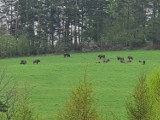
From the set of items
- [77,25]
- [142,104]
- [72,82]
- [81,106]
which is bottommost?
[72,82]

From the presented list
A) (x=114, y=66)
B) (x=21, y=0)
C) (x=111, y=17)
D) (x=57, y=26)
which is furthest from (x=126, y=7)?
(x=114, y=66)

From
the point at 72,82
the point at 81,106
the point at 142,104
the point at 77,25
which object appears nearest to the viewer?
the point at 81,106

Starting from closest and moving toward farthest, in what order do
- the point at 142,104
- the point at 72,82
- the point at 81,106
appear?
the point at 81,106
the point at 142,104
the point at 72,82

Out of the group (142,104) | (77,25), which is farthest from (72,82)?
(77,25)

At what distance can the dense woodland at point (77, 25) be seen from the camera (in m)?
76.6

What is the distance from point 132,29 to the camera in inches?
3086

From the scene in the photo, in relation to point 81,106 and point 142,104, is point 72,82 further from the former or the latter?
point 81,106

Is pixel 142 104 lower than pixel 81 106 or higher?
lower

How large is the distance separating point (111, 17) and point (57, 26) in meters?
11.7

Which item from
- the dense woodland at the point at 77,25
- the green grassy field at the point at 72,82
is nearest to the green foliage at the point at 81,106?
the green grassy field at the point at 72,82

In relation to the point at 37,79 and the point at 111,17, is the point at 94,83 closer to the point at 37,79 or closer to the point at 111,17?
the point at 37,79

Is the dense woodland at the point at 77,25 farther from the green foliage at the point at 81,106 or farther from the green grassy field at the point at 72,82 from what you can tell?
the green foliage at the point at 81,106

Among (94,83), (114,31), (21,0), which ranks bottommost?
(94,83)

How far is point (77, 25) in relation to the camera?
86.7 metres
